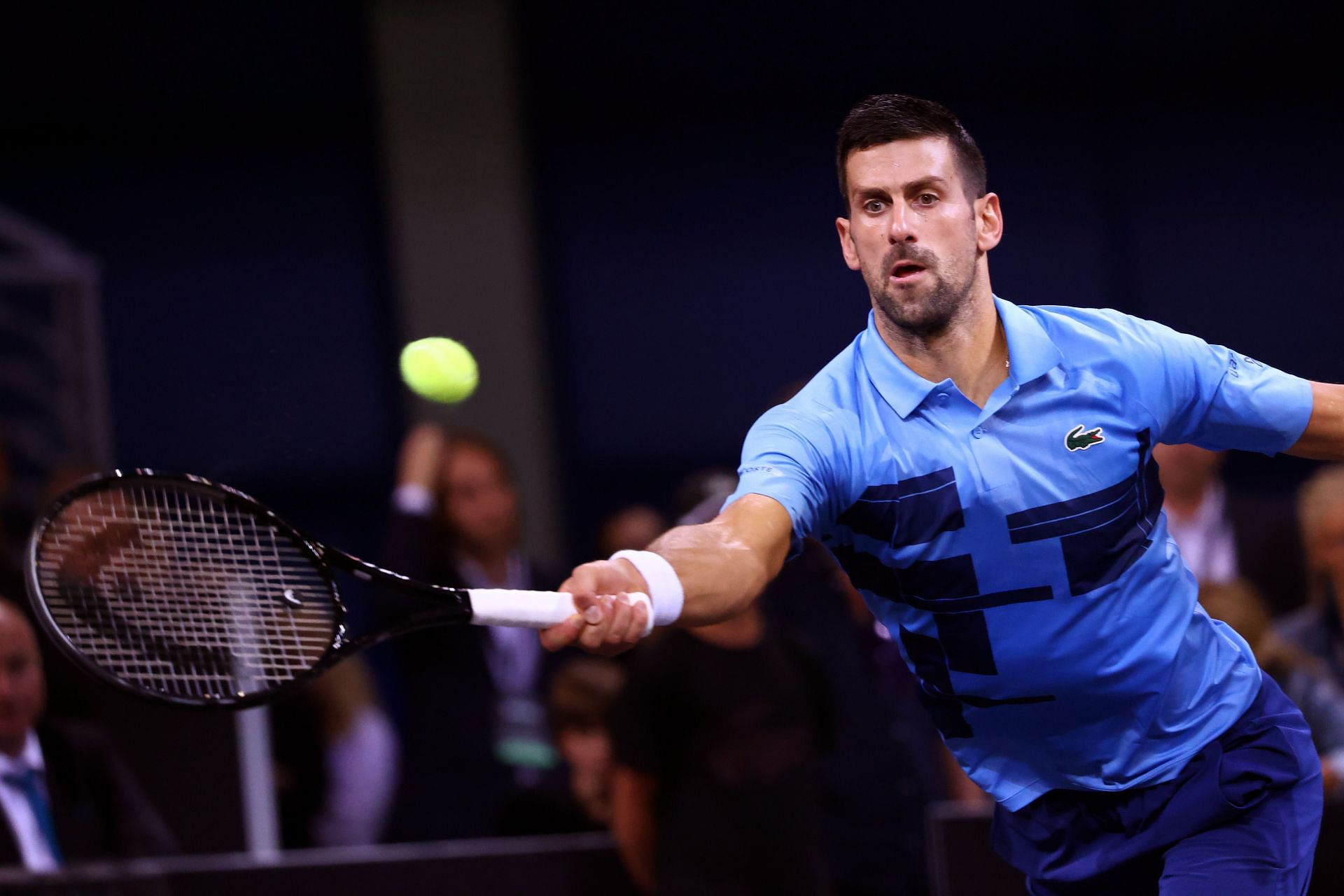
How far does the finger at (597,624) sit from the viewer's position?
6.98 ft

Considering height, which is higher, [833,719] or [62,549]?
[62,549]

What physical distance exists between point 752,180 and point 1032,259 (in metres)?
1.51

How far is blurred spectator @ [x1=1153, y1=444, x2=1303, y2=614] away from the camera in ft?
16.4

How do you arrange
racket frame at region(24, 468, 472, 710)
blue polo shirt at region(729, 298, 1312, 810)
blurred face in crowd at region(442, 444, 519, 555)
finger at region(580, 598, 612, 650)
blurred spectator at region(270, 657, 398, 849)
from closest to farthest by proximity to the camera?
1. finger at region(580, 598, 612, 650)
2. racket frame at region(24, 468, 472, 710)
3. blue polo shirt at region(729, 298, 1312, 810)
4. blurred face in crowd at region(442, 444, 519, 555)
5. blurred spectator at region(270, 657, 398, 849)

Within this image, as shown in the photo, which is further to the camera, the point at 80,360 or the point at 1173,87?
the point at 1173,87

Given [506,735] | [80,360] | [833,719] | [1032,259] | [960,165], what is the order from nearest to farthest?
[960,165] → [833,719] → [506,735] → [80,360] → [1032,259]

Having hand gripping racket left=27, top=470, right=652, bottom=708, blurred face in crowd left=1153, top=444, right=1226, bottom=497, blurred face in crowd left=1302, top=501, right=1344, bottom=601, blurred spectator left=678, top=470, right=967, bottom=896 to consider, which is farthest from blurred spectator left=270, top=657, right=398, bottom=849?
blurred face in crowd left=1302, top=501, right=1344, bottom=601

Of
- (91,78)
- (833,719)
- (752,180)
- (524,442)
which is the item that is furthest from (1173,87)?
(91,78)

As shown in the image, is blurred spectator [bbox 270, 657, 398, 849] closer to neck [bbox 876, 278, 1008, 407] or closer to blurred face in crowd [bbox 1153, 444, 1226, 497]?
blurred face in crowd [bbox 1153, 444, 1226, 497]

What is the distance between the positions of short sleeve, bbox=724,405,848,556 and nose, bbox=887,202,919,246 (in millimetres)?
296

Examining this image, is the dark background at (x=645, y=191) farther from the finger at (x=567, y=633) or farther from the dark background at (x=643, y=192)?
the finger at (x=567, y=633)

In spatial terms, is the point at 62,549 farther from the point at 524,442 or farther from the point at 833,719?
the point at 524,442

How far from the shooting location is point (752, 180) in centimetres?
858

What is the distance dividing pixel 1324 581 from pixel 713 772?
5.99 feet
